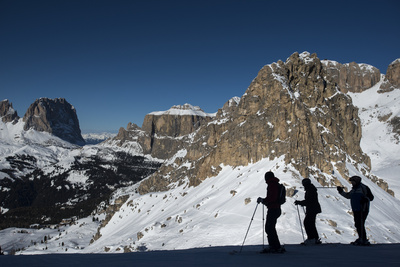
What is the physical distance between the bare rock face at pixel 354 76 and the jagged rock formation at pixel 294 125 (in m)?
124

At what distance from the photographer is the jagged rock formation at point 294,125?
147 feet

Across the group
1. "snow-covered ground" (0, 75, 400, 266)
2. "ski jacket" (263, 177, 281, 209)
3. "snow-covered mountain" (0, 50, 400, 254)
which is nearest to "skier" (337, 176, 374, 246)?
"snow-covered ground" (0, 75, 400, 266)

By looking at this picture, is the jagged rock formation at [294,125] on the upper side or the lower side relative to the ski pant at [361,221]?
upper

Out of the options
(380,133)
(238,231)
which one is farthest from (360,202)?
(380,133)

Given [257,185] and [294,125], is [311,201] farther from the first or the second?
[294,125]

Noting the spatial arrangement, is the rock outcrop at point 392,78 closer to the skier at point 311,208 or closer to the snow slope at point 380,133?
the snow slope at point 380,133

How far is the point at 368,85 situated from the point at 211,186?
164 meters

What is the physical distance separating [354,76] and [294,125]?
158m

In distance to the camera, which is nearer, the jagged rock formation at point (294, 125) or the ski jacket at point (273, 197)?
the ski jacket at point (273, 197)

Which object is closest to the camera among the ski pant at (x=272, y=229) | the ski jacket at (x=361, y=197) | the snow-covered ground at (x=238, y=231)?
the snow-covered ground at (x=238, y=231)

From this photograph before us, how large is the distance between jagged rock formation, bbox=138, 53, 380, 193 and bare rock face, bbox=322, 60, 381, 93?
407 ft

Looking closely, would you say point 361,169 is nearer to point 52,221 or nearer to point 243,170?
point 243,170

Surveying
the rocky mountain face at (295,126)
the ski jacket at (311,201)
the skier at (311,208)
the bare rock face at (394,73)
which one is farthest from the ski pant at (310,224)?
the bare rock face at (394,73)

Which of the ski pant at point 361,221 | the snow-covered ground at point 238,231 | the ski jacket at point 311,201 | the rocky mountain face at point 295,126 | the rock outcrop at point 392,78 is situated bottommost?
the snow-covered ground at point 238,231
